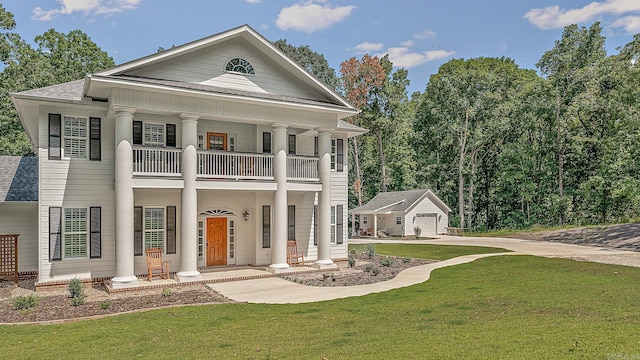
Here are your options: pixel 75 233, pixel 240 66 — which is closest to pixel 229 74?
pixel 240 66

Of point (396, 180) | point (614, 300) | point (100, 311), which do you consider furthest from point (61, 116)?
point (396, 180)

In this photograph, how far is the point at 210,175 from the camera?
15508mm

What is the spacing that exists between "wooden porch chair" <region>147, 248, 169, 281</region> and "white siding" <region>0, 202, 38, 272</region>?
191 inches

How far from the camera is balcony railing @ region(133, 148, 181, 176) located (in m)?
14.6

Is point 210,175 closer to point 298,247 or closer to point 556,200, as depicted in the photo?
point 298,247

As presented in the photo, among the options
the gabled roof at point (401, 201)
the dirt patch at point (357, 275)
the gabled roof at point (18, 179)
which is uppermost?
the gabled roof at point (18, 179)

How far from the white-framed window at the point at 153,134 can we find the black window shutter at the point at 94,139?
1533mm

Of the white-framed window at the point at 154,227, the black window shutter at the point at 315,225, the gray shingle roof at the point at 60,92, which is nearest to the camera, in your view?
the gray shingle roof at the point at 60,92

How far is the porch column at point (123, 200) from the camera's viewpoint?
44.8ft

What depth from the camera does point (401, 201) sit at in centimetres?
3884

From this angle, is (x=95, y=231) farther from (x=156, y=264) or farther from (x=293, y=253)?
(x=293, y=253)

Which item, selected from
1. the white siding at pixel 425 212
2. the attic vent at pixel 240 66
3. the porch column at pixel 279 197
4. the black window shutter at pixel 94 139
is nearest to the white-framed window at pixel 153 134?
the black window shutter at pixel 94 139

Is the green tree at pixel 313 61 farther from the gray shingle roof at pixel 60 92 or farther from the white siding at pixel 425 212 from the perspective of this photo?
the gray shingle roof at pixel 60 92

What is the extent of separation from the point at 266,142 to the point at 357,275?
6621 millimetres
